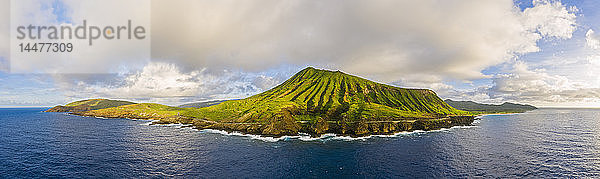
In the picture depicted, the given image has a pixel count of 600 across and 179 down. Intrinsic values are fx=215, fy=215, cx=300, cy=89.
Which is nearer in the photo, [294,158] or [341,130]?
[294,158]

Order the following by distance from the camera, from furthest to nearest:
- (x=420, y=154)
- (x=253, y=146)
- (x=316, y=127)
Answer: (x=316, y=127) < (x=253, y=146) < (x=420, y=154)

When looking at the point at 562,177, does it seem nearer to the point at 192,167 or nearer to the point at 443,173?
the point at 443,173

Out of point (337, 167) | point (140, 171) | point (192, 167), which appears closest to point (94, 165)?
point (140, 171)

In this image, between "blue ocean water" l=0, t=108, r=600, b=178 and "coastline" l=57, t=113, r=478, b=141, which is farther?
"coastline" l=57, t=113, r=478, b=141

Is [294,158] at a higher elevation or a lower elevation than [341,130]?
lower

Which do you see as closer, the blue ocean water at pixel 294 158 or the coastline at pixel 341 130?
the blue ocean water at pixel 294 158

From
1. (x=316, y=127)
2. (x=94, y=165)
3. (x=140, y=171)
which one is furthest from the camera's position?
(x=316, y=127)

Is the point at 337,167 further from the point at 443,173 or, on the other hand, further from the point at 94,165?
the point at 94,165

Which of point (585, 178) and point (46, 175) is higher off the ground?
point (46, 175)

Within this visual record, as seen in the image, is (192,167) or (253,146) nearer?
(192,167)
